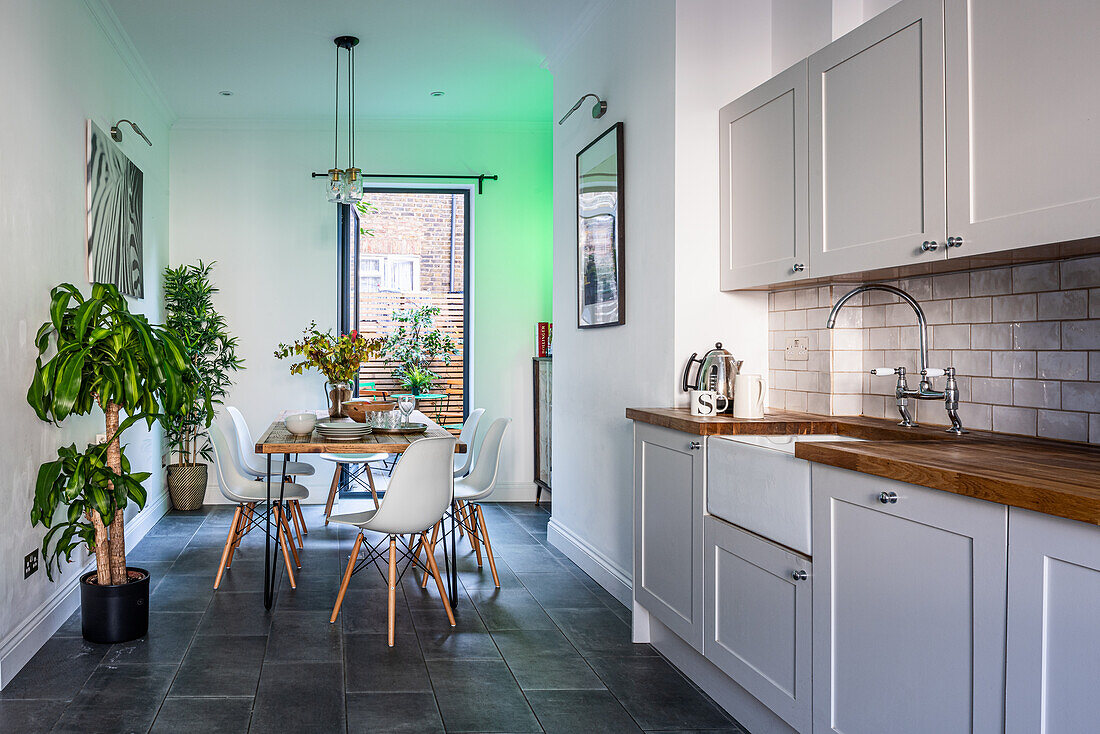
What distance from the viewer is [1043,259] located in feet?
7.10

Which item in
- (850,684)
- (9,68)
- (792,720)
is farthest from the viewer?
(9,68)

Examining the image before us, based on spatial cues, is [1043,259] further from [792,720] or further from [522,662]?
[522,662]

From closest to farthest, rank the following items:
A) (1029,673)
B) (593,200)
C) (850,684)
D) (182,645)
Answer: (1029,673), (850,684), (182,645), (593,200)

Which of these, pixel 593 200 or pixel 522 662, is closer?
pixel 522 662

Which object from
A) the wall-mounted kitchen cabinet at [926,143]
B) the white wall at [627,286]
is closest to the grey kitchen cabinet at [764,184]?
the wall-mounted kitchen cabinet at [926,143]

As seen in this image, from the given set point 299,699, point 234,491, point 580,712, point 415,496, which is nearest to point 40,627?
point 234,491

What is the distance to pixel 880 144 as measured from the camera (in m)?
2.38

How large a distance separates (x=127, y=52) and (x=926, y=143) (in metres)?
4.58

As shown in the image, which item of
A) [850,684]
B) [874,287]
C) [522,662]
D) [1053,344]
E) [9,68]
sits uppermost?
[9,68]

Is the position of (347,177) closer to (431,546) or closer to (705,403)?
(431,546)

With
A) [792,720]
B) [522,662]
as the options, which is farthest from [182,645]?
[792,720]

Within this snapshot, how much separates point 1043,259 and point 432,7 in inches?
131

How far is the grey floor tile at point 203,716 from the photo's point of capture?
2.49 meters

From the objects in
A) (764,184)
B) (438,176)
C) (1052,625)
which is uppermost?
(438,176)
